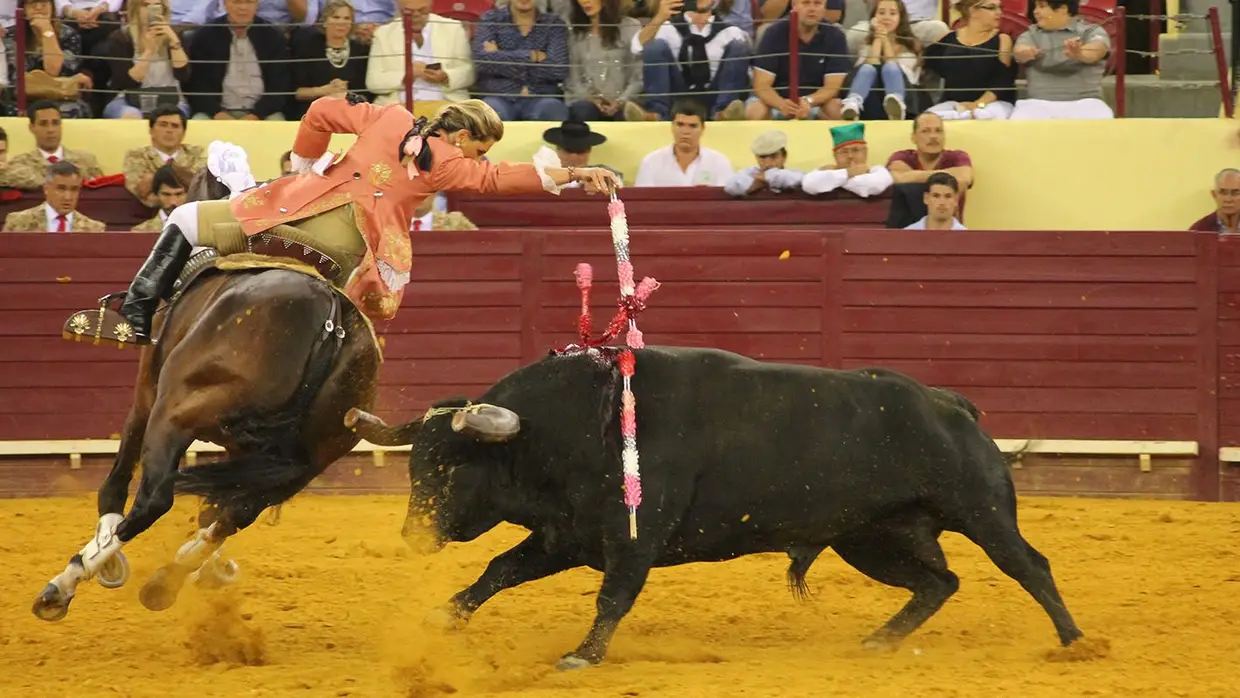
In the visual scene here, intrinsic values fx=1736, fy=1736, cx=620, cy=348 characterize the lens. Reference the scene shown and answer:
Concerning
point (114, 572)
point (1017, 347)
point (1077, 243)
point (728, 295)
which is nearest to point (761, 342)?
point (728, 295)

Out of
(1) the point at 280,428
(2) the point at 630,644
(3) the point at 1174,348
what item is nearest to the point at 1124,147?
(3) the point at 1174,348

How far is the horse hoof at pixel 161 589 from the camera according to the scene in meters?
5.68

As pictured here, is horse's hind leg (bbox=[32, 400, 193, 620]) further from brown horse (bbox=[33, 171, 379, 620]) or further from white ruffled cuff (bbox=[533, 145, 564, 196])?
white ruffled cuff (bbox=[533, 145, 564, 196])

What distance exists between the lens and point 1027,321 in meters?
9.57

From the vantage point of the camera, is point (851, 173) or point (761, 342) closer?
point (761, 342)

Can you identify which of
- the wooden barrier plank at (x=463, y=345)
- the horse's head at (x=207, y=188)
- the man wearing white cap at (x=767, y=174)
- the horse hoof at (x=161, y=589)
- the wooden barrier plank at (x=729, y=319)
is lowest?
the wooden barrier plank at (x=463, y=345)

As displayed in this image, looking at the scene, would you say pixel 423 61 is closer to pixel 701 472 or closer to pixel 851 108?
pixel 851 108

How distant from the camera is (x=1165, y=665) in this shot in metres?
5.59

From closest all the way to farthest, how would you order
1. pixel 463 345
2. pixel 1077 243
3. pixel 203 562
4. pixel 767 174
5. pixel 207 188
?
pixel 203 562 < pixel 207 188 < pixel 1077 243 < pixel 463 345 < pixel 767 174

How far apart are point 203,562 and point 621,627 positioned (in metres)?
1.50

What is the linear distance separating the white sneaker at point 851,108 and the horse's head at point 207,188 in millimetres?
5585

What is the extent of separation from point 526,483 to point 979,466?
1518mm

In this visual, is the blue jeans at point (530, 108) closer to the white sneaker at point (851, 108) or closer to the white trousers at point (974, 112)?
the white sneaker at point (851, 108)

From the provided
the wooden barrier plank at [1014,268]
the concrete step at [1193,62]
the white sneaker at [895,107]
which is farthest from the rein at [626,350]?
the concrete step at [1193,62]
